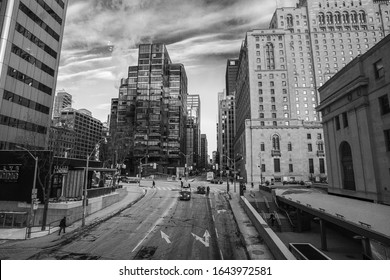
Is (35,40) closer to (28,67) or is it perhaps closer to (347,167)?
(28,67)

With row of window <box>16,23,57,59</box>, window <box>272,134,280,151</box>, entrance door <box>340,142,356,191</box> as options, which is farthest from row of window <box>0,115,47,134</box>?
window <box>272,134,280,151</box>

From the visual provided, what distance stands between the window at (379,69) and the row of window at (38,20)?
49.9 m

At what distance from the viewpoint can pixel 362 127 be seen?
2225cm

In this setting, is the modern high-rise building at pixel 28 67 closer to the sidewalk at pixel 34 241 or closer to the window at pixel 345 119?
the sidewalk at pixel 34 241

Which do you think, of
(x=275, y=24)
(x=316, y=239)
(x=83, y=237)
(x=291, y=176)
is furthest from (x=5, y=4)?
(x=275, y=24)

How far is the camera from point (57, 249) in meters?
16.2

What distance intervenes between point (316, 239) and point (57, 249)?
19.8 m

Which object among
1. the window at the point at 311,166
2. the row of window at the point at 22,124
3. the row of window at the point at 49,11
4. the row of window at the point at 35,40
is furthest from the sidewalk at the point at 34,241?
the window at the point at 311,166

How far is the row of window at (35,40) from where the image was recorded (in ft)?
120

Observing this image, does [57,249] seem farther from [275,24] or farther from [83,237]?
[275,24]

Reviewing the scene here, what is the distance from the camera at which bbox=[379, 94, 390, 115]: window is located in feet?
65.0

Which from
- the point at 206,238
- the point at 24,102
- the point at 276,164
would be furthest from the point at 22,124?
the point at 276,164

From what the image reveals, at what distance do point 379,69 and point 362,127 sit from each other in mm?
5515

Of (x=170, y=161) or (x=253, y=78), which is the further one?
(x=170, y=161)
